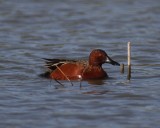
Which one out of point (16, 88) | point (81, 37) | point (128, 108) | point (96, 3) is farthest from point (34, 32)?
point (128, 108)

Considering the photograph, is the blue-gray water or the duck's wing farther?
the duck's wing

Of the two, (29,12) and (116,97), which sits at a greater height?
(29,12)

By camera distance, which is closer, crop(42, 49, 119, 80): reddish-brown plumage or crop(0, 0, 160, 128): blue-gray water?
crop(0, 0, 160, 128): blue-gray water

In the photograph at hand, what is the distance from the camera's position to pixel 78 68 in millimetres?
12797

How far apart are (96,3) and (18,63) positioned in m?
7.38

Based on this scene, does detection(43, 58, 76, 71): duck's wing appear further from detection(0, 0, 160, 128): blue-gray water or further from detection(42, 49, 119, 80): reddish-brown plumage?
detection(0, 0, 160, 128): blue-gray water

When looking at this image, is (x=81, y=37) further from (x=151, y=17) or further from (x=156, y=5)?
(x=156, y=5)

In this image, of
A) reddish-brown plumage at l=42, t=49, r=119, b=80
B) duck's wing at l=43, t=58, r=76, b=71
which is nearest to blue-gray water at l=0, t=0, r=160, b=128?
reddish-brown plumage at l=42, t=49, r=119, b=80

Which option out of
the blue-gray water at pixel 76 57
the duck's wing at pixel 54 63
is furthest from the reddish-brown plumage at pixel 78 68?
the blue-gray water at pixel 76 57

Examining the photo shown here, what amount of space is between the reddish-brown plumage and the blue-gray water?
18cm

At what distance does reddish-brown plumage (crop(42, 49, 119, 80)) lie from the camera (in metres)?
12.8

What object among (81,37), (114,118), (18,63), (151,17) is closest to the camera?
(114,118)

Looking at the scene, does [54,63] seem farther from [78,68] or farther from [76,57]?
[76,57]

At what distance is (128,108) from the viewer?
418 inches
